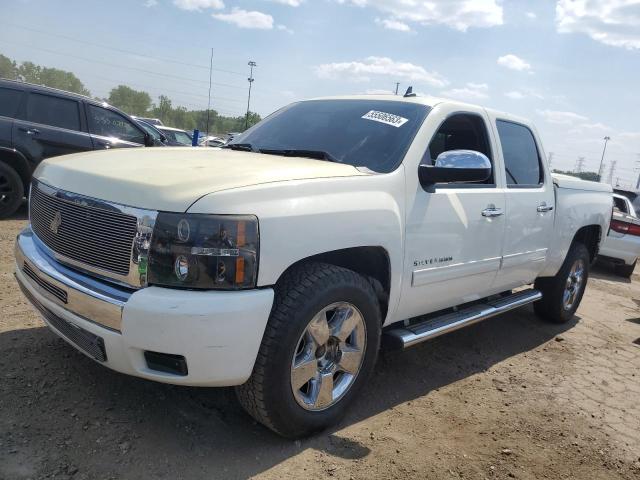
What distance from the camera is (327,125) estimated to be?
147 inches

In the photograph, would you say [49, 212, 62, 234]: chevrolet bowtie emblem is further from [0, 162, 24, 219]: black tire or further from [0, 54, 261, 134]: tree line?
[0, 54, 261, 134]: tree line

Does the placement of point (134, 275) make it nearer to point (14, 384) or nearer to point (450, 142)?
point (14, 384)

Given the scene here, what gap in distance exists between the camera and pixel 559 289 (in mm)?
5391

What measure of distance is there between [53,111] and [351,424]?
259 inches

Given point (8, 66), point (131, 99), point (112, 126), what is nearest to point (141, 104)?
point (131, 99)

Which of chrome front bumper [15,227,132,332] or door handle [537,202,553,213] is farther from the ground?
door handle [537,202,553,213]

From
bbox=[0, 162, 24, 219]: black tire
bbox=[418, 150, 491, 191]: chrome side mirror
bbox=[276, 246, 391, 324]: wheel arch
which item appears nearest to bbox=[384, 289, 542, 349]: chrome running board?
bbox=[276, 246, 391, 324]: wheel arch

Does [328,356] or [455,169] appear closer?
[328,356]

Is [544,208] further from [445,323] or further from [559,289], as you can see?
[445,323]

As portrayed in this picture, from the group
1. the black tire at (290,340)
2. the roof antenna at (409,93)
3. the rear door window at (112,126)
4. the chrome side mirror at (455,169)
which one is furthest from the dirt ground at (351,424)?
the rear door window at (112,126)

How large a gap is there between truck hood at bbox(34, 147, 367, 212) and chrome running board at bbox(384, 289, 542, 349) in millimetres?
1063

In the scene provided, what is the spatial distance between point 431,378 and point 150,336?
2.31 metres

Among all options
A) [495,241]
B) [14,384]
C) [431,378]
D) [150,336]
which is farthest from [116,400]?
[495,241]

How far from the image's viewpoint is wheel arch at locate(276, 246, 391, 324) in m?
3.00
